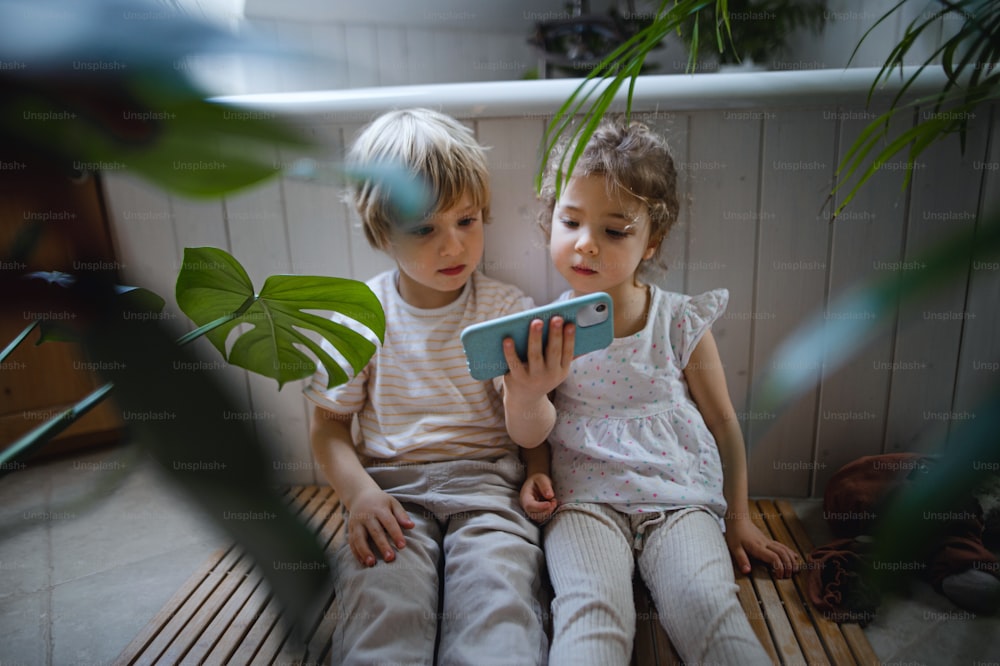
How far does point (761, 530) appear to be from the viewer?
3.43 ft

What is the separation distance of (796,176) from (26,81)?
106 centimetres

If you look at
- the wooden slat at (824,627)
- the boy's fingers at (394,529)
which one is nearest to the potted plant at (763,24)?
the wooden slat at (824,627)

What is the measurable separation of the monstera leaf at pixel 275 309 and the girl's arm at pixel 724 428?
1.71 feet

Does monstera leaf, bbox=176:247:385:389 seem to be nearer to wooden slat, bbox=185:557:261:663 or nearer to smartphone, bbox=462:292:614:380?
smartphone, bbox=462:292:614:380

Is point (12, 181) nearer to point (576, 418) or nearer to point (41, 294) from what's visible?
point (41, 294)

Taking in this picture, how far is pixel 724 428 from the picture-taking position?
100cm

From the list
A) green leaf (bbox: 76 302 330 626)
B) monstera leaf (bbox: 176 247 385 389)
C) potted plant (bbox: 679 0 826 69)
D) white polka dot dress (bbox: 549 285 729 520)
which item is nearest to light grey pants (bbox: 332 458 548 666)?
white polka dot dress (bbox: 549 285 729 520)

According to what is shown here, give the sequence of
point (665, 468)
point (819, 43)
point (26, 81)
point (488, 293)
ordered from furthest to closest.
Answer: point (819, 43) → point (488, 293) → point (665, 468) → point (26, 81)

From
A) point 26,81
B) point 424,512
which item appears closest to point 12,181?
point 26,81

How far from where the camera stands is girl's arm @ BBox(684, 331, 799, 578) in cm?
98

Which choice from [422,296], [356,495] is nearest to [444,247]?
[422,296]

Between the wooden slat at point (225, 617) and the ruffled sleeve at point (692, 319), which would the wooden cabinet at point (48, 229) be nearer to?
the wooden slat at point (225, 617)

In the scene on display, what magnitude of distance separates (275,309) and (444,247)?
30 centimetres

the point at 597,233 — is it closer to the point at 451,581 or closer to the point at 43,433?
the point at 451,581
